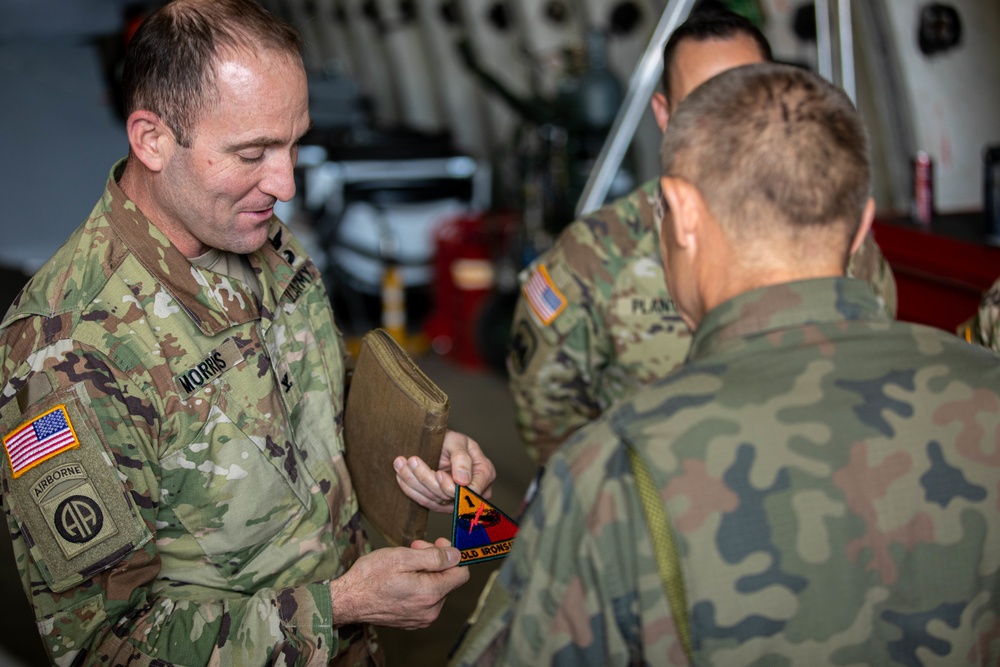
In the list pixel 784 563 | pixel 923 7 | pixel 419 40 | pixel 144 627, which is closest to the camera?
pixel 784 563

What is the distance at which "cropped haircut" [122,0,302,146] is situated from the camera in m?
1.30

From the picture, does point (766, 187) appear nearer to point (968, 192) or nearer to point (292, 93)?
point (292, 93)

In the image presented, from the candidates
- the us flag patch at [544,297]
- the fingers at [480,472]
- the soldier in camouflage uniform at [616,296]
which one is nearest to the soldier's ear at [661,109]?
the soldier in camouflage uniform at [616,296]

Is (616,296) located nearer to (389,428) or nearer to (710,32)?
(710,32)

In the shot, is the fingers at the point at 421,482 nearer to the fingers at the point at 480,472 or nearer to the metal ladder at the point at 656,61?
the fingers at the point at 480,472

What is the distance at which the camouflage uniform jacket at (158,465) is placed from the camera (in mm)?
1214

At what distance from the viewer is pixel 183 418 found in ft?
4.32

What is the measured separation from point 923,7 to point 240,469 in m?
3.70

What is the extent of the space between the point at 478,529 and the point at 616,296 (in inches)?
30.7

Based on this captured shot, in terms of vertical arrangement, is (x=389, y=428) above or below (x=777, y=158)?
below

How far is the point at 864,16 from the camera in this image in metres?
4.18

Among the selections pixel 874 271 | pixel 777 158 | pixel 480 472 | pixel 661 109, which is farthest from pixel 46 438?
pixel 874 271

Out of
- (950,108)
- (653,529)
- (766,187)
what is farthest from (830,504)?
(950,108)

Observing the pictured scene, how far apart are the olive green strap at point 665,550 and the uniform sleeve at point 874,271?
4.05 feet
